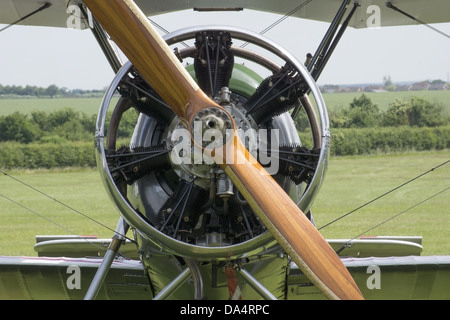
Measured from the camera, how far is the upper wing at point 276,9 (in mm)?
5840

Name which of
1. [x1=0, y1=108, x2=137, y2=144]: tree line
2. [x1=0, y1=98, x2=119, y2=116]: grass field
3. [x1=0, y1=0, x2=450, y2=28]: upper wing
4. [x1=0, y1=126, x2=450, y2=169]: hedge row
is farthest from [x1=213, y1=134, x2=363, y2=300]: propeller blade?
[x1=0, y1=98, x2=119, y2=116]: grass field

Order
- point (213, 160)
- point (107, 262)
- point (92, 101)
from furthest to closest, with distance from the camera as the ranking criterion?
point (92, 101)
point (107, 262)
point (213, 160)

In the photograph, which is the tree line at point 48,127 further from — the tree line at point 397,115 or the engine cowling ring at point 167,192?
the engine cowling ring at point 167,192

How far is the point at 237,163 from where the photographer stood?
3.73 metres

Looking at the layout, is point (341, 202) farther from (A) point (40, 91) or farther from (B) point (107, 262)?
(A) point (40, 91)

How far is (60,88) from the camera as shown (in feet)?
124

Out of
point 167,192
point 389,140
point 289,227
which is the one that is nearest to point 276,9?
point 167,192

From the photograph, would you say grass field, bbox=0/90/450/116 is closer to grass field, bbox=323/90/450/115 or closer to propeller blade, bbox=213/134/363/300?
grass field, bbox=323/90/450/115

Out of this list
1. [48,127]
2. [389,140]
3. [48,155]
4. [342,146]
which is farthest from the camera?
[48,127]

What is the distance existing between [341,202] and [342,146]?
313cm

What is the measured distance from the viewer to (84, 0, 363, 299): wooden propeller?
3.63 metres

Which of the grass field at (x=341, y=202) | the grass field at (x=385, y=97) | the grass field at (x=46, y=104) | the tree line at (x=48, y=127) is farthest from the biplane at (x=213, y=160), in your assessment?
the grass field at (x=46, y=104)

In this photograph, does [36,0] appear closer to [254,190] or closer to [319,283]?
[254,190]

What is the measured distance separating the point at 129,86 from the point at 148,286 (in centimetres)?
185
